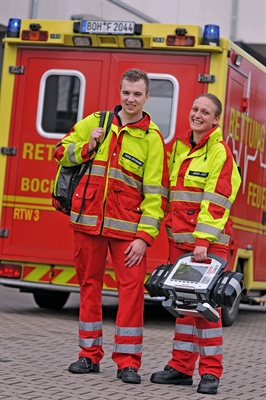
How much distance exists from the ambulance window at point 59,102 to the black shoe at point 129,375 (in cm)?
408

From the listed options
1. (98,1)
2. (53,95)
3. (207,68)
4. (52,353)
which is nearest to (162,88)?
(207,68)

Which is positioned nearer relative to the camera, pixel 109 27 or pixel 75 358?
pixel 75 358

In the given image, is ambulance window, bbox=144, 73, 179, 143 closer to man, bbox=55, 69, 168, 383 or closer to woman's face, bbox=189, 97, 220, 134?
man, bbox=55, 69, 168, 383

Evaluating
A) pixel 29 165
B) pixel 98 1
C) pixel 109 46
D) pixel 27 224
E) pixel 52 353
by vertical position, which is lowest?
pixel 52 353

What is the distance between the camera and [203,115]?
6.23 meters

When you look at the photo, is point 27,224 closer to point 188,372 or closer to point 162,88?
point 162,88

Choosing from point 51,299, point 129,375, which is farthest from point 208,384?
point 51,299

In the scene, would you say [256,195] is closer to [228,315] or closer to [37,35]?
[228,315]

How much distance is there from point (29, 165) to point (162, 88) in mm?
1586

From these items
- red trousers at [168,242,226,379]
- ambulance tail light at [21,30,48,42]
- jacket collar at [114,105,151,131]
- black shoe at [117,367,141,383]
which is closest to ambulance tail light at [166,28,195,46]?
ambulance tail light at [21,30,48,42]

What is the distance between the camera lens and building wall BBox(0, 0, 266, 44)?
55.8 ft

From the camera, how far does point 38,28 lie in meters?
9.94

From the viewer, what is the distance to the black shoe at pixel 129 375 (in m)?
6.13

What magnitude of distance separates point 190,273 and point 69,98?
170 inches
